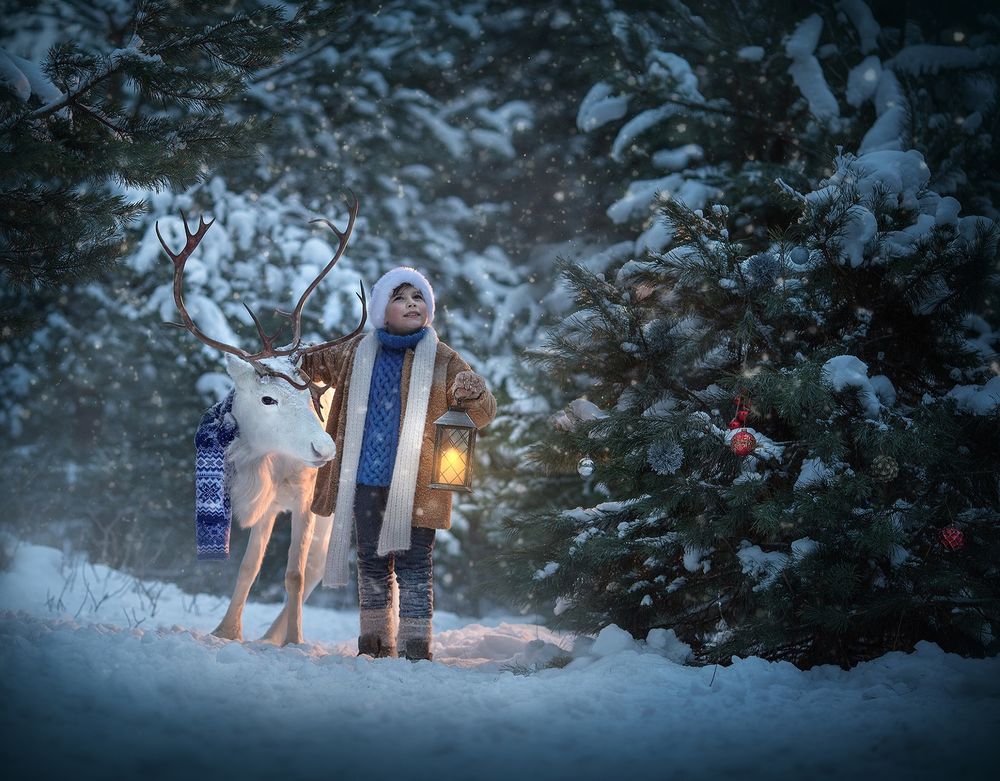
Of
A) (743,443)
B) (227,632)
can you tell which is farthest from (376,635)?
(743,443)

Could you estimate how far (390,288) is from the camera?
4.46m

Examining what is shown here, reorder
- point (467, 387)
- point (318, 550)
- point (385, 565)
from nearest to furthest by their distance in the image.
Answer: point (467, 387) → point (385, 565) → point (318, 550)

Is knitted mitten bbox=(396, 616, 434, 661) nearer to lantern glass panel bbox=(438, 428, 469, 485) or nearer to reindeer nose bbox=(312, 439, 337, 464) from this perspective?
lantern glass panel bbox=(438, 428, 469, 485)

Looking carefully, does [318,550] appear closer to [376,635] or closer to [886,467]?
[376,635]

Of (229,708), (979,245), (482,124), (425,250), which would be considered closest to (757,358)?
(979,245)

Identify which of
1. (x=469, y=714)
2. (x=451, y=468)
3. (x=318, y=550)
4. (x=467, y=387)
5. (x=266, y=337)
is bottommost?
(x=469, y=714)

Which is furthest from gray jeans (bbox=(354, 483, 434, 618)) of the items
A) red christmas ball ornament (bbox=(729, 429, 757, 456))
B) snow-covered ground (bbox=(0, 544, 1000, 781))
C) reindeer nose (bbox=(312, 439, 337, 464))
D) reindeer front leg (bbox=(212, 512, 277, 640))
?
red christmas ball ornament (bbox=(729, 429, 757, 456))

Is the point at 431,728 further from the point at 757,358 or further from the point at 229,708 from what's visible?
the point at 757,358

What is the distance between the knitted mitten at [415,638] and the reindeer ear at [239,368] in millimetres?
1395

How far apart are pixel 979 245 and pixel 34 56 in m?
4.35

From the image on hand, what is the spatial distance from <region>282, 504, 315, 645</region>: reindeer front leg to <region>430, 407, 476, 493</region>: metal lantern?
929mm

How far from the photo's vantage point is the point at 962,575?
124 inches

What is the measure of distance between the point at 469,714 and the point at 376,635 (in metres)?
1.41

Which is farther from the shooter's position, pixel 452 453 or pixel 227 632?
pixel 227 632
